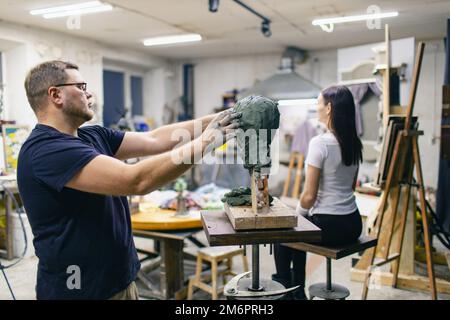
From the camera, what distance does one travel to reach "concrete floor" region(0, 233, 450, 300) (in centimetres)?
321

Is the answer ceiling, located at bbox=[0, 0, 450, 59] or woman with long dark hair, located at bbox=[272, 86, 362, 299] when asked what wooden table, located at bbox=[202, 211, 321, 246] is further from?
ceiling, located at bbox=[0, 0, 450, 59]

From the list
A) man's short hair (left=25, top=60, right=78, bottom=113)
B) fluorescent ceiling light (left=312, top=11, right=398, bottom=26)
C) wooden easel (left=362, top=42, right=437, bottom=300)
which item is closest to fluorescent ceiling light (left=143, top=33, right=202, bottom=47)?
→ fluorescent ceiling light (left=312, top=11, right=398, bottom=26)

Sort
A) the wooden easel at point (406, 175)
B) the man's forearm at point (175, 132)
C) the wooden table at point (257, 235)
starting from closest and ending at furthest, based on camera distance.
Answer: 1. the wooden table at point (257, 235)
2. the man's forearm at point (175, 132)
3. the wooden easel at point (406, 175)

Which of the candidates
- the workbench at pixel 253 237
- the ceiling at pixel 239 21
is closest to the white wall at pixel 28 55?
the ceiling at pixel 239 21

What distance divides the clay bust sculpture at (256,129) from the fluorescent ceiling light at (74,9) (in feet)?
10.2

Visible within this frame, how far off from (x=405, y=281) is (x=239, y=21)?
3.34 metres

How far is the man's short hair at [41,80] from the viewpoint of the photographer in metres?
1.50

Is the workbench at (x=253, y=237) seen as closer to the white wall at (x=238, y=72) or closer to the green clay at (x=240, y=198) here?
the green clay at (x=240, y=198)

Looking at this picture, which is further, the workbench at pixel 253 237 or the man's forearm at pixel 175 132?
the man's forearm at pixel 175 132

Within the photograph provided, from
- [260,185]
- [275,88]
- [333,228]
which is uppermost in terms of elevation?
[275,88]

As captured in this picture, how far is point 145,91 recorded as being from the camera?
786 centimetres

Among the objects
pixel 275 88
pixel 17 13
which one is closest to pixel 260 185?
pixel 17 13
